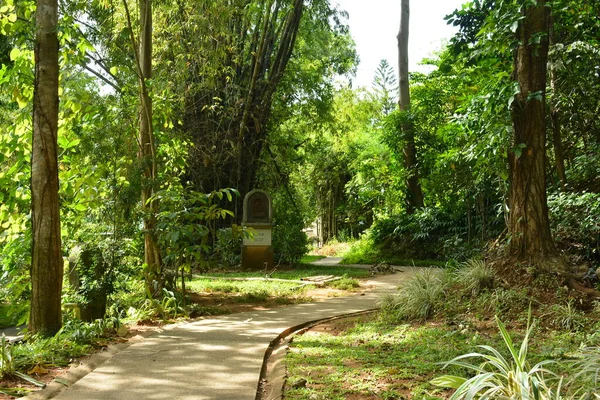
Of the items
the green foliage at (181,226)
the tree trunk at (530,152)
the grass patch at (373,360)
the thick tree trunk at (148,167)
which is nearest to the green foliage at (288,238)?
the thick tree trunk at (148,167)

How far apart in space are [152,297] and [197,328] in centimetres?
117

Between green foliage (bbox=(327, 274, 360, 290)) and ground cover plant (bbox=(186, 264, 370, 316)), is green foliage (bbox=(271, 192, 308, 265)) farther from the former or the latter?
green foliage (bbox=(327, 274, 360, 290))

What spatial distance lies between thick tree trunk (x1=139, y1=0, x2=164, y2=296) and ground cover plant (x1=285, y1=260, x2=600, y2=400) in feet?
7.41

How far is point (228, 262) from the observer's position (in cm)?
1468

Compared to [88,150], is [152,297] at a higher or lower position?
lower

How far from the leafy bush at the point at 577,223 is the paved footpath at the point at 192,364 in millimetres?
3667

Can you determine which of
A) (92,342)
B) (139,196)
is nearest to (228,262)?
Result: (139,196)

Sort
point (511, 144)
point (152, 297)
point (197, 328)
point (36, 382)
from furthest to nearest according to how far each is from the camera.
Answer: point (152, 297) → point (511, 144) → point (197, 328) → point (36, 382)

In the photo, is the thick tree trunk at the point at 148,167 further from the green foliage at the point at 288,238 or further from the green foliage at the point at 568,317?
the green foliage at the point at 288,238

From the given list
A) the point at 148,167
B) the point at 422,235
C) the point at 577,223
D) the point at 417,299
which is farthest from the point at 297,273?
the point at 417,299

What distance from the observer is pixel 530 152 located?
6.50 meters

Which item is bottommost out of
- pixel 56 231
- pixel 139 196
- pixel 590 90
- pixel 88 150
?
pixel 56 231

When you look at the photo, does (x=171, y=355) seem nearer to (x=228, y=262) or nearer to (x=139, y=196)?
(x=139, y=196)

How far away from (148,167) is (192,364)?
3.66 metres
